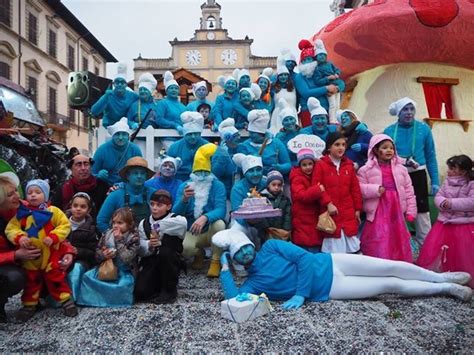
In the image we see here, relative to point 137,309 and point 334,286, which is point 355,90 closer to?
point 334,286

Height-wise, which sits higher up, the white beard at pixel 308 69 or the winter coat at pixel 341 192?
the white beard at pixel 308 69

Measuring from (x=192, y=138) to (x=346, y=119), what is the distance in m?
1.81

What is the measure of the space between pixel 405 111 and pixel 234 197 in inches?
83.5

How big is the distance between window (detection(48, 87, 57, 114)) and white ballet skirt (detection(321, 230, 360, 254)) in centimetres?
2591

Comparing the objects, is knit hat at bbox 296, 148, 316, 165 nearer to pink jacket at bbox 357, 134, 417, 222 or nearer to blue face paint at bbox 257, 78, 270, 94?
pink jacket at bbox 357, 134, 417, 222

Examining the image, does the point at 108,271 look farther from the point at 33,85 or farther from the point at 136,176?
the point at 33,85

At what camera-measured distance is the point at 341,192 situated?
392 centimetres

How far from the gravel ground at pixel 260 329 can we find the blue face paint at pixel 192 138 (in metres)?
2.17

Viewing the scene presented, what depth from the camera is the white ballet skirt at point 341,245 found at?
12.5ft

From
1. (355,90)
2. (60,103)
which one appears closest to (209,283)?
(355,90)

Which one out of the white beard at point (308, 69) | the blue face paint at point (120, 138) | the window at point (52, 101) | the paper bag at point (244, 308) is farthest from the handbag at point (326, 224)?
the window at point (52, 101)

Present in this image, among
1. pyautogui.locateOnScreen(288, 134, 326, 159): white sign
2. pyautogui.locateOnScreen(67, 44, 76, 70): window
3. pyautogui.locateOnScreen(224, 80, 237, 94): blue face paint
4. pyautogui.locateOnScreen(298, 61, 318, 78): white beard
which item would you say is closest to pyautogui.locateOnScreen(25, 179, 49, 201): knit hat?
pyautogui.locateOnScreen(288, 134, 326, 159): white sign

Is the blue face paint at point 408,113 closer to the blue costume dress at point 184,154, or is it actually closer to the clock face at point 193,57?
the blue costume dress at point 184,154

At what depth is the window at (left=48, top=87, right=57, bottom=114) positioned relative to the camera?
86.4 ft
